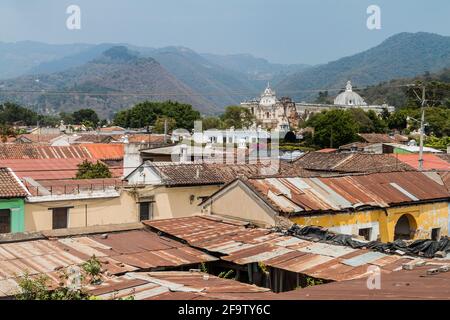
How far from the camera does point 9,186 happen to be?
20.5 meters

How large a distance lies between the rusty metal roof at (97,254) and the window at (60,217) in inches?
292

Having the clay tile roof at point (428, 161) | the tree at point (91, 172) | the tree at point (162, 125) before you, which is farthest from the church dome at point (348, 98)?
the tree at point (91, 172)

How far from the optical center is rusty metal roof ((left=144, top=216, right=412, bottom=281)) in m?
11.3

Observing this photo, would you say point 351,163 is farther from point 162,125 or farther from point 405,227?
point 162,125

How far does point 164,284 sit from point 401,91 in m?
173

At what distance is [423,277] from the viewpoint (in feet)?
30.8

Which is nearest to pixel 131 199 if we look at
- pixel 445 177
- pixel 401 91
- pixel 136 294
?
pixel 445 177

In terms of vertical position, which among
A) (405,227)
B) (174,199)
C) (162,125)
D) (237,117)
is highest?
(237,117)

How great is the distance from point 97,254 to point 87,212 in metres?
10.0

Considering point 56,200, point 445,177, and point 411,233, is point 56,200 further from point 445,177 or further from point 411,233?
point 445,177

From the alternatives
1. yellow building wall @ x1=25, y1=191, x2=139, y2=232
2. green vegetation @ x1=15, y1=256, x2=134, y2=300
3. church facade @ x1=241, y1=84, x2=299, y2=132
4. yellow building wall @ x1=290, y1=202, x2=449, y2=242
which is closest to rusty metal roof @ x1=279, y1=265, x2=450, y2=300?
green vegetation @ x1=15, y1=256, x2=134, y2=300

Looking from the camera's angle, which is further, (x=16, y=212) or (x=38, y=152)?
(x=38, y=152)

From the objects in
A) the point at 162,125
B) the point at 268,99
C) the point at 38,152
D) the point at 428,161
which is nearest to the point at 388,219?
the point at 428,161

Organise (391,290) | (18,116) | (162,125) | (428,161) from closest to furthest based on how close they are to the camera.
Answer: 1. (391,290)
2. (428,161)
3. (162,125)
4. (18,116)
